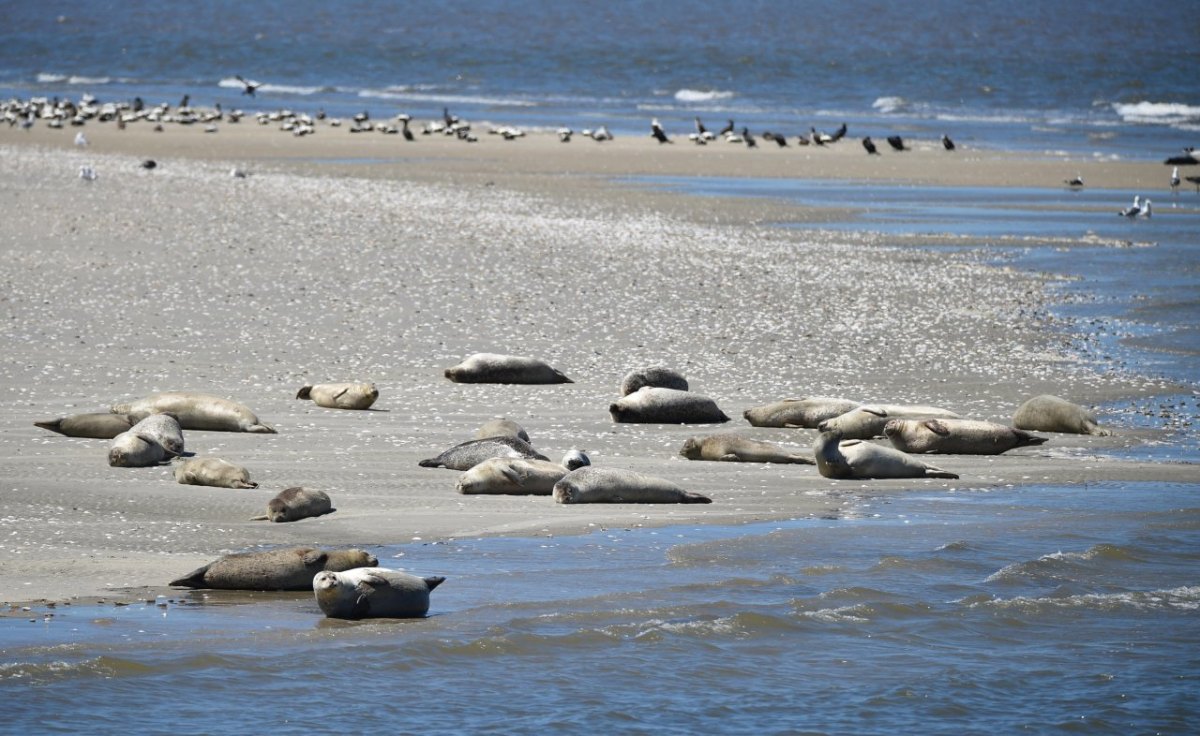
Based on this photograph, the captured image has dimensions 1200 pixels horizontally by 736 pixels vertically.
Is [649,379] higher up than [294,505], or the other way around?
[649,379]

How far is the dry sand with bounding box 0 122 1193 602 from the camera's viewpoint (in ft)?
21.1

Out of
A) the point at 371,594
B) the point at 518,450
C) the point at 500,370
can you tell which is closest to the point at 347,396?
the point at 500,370

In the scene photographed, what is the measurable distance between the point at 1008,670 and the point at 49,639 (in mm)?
2725

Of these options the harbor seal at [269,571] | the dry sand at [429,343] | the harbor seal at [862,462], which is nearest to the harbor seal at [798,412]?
the dry sand at [429,343]

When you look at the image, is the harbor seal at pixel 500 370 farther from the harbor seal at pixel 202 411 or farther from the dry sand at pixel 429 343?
the harbor seal at pixel 202 411

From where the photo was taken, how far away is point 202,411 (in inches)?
307

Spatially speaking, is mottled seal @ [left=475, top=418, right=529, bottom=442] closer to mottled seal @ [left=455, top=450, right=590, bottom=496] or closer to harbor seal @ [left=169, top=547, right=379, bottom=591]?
mottled seal @ [left=455, top=450, right=590, bottom=496]

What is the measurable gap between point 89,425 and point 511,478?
6.74 ft

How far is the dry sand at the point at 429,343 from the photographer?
253 inches

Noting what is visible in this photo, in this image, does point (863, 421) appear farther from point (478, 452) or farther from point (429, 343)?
point (429, 343)

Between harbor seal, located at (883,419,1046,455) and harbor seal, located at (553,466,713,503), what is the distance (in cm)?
133

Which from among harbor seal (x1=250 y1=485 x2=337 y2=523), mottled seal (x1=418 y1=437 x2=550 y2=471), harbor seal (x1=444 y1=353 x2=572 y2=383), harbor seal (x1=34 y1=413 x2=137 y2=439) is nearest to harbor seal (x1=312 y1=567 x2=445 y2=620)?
harbor seal (x1=250 y1=485 x2=337 y2=523)

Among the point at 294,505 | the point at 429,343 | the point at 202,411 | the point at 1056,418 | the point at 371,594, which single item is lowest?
the point at 371,594

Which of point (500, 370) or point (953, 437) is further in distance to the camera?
point (500, 370)
